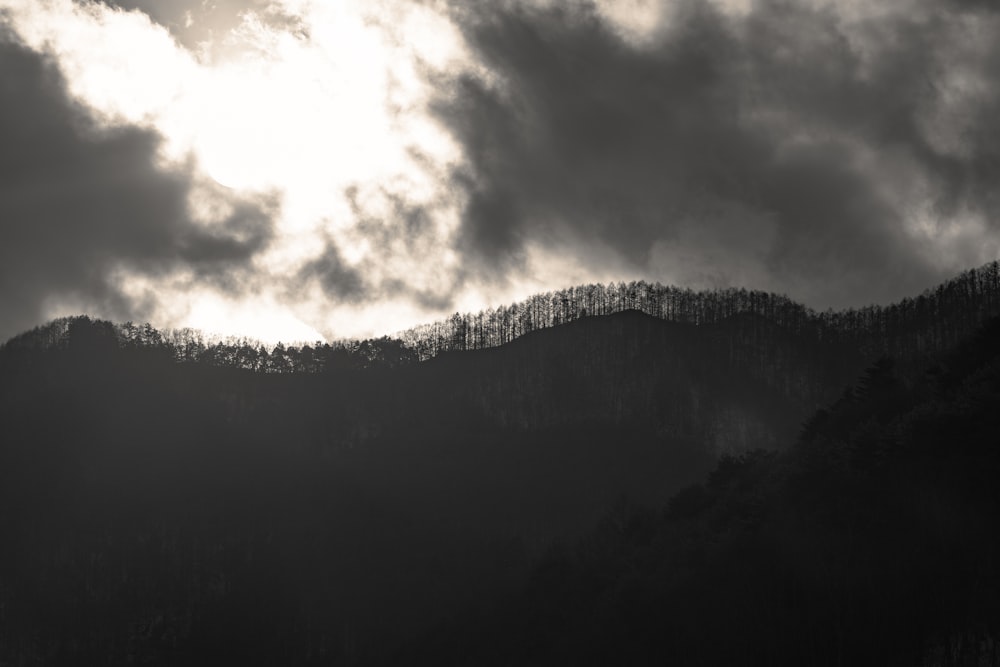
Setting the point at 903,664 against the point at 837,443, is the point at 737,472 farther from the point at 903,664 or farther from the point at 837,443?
the point at 903,664

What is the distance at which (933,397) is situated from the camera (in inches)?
4382

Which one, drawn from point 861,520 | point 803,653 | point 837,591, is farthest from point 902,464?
point 803,653

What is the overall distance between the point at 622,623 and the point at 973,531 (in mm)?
49430

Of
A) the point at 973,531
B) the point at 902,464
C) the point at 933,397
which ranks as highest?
the point at 933,397

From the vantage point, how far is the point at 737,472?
152 meters

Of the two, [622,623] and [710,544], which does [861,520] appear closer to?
[710,544]

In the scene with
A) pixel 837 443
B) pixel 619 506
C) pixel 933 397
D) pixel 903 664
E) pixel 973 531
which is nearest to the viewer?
pixel 903 664

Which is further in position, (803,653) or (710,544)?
(710,544)

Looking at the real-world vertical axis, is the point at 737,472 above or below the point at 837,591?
above

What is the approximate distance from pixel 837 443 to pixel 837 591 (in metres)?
22.1

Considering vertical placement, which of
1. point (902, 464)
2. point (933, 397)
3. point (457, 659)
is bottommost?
point (457, 659)

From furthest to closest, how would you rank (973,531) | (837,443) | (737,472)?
1. (737,472)
2. (837,443)
3. (973,531)

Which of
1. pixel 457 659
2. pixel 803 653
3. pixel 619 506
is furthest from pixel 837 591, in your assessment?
pixel 619 506

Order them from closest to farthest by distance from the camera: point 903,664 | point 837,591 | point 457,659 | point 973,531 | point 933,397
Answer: point 903,664 < point 973,531 < point 837,591 < point 933,397 < point 457,659
